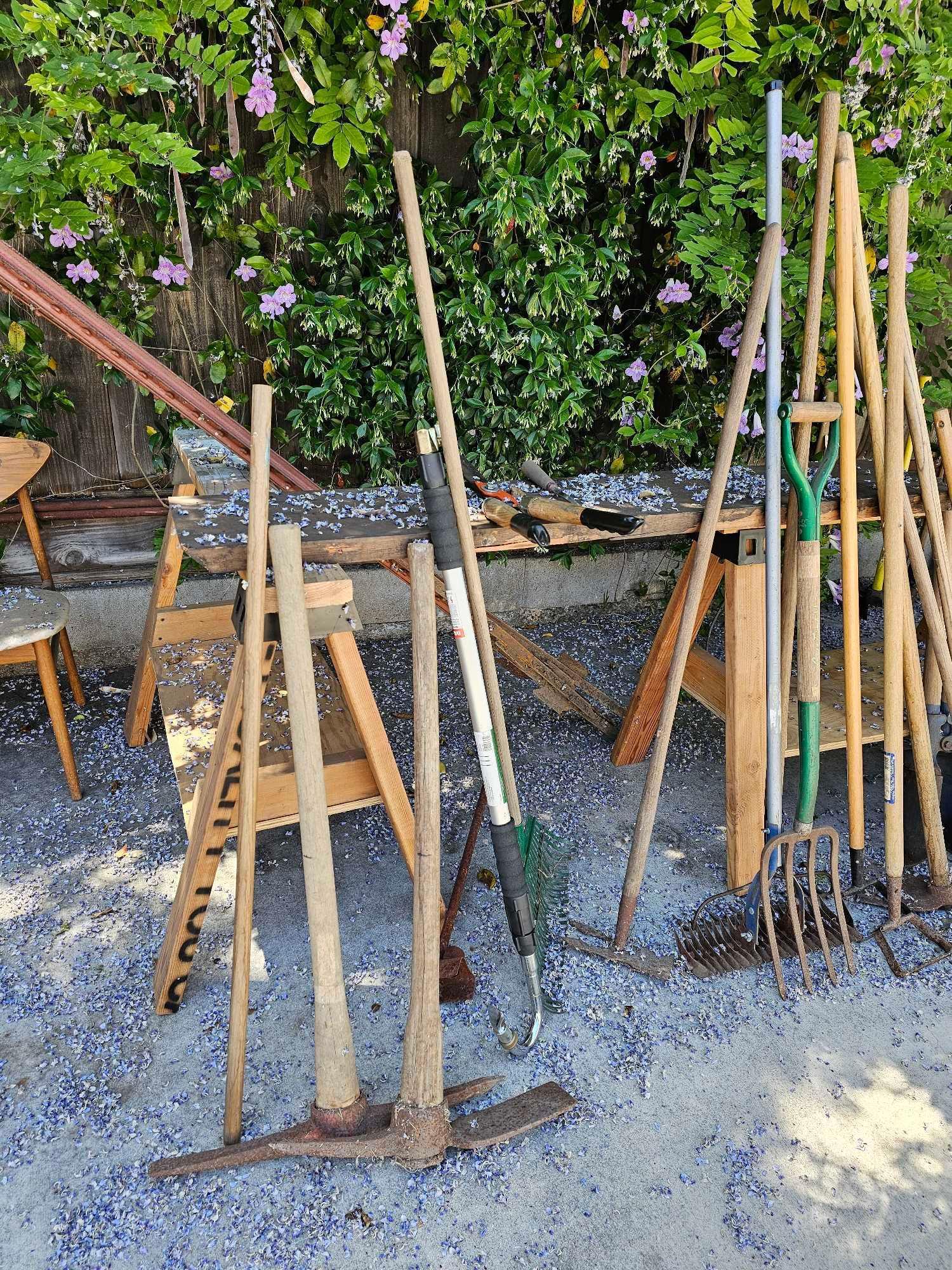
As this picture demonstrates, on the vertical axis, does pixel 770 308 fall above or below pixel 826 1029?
above

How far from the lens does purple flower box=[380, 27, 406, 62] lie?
3.27m

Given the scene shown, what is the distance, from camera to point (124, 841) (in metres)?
2.96

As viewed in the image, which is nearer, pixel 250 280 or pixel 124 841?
pixel 124 841

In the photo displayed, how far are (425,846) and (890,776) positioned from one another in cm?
149

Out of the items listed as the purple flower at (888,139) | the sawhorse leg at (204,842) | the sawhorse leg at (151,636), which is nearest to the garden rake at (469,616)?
the sawhorse leg at (204,842)

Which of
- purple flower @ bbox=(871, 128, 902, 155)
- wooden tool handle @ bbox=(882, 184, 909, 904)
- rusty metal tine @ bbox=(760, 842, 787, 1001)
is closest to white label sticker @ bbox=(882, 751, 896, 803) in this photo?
wooden tool handle @ bbox=(882, 184, 909, 904)

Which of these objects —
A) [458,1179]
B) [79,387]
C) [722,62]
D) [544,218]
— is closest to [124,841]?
[458,1179]

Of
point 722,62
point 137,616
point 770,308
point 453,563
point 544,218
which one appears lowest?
point 137,616

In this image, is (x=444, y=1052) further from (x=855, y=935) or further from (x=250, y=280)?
(x=250, y=280)

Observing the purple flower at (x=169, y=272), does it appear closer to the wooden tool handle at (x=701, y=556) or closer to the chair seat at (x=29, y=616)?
the chair seat at (x=29, y=616)

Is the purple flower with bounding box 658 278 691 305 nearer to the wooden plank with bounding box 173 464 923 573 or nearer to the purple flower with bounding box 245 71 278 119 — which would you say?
the wooden plank with bounding box 173 464 923 573

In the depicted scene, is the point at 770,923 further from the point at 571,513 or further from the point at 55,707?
the point at 55,707

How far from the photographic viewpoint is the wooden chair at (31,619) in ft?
9.66

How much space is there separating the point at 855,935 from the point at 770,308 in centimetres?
179
